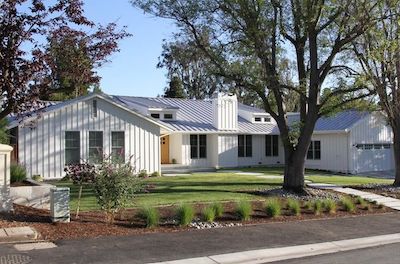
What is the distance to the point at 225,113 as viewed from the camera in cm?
3419

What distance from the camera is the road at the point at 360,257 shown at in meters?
9.46

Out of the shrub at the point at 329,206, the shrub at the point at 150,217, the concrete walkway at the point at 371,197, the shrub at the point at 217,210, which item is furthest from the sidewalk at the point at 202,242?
the concrete walkway at the point at 371,197

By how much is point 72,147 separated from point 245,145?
14.3 metres

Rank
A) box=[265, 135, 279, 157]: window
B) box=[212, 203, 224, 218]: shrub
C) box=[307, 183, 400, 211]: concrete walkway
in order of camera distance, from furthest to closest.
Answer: box=[265, 135, 279, 157]: window, box=[307, 183, 400, 211]: concrete walkway, box=[212, 203, 224, 218]: shrub

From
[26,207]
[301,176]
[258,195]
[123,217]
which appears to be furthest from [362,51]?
[26,207]

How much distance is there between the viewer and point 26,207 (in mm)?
13234

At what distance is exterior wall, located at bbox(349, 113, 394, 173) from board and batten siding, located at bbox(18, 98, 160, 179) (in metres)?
13.6

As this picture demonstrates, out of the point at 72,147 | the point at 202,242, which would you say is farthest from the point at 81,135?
the point at 202,242

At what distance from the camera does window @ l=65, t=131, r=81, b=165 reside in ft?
80.6

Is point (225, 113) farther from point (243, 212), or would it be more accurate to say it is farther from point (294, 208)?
point (243, 212)

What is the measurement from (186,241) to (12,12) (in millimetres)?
6142

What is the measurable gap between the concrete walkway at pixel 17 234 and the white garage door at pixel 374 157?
26.6 m

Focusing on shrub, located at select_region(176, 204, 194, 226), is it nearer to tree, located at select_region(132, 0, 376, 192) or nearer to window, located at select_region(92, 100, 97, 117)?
tree, located at select_region(132, 0, 376, 192)

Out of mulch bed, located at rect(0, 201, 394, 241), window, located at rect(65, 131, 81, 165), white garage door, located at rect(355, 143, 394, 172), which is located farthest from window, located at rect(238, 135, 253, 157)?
mulch bed, located at rect(0, 201, 394, 241)
